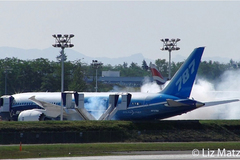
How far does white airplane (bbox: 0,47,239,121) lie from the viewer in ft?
191

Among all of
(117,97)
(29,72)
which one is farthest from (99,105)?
(29,72)

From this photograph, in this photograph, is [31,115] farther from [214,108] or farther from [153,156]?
[214,108]

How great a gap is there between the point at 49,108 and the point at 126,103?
33.1 ft

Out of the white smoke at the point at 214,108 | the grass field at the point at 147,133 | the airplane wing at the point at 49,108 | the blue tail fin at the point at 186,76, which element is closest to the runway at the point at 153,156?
the grass field at the point at 147,133

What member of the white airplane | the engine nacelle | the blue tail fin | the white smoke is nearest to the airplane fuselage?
the white airplane

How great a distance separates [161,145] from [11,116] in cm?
2722

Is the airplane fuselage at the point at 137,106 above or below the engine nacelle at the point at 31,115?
above

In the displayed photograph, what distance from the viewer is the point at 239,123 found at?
191 feet

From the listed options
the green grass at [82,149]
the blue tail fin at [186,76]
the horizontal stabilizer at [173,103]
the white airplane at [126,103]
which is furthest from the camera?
the blue tail fin at [186,76]

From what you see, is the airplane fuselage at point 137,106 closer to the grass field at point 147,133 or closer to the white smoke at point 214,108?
the grass field at point 147,133

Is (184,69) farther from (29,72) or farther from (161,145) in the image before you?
(29,72)

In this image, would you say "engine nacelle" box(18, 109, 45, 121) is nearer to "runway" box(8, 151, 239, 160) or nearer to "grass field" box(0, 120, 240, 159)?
"grass field" box(0, 120, 240, 159)

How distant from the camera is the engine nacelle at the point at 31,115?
61594 millimetres

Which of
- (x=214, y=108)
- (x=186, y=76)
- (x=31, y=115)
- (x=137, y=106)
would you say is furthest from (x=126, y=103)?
(x=214, y=108)
